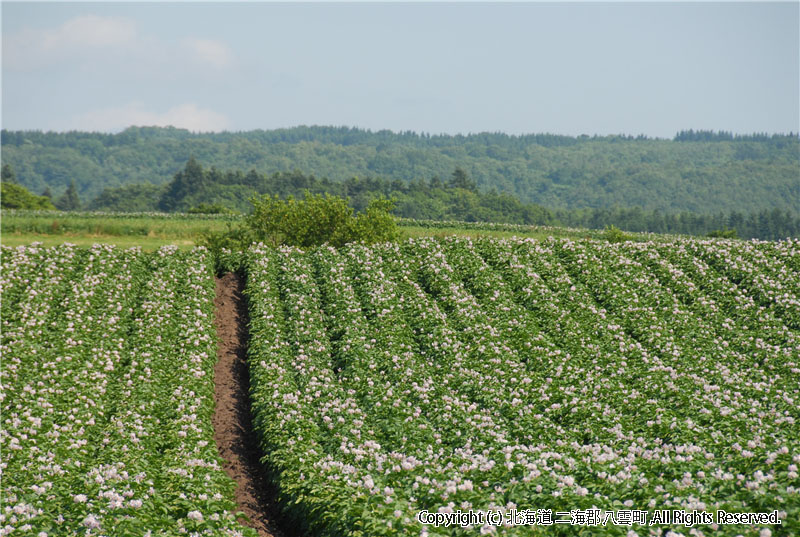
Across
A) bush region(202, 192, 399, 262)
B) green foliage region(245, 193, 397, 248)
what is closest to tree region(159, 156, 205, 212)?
bush region(202, 192, 399, 262)

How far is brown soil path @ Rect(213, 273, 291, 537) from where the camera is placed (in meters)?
12.4

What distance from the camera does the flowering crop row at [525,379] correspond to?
904 centimetres

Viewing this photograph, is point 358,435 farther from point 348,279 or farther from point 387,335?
point 348,279

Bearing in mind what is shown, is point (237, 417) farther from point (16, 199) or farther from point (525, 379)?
point (16, 199)

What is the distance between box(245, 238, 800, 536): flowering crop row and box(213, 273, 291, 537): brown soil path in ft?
2.09

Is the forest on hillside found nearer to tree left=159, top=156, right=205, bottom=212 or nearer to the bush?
tree left=159, top=156, right=205, bottom=212

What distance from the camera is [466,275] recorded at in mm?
23578

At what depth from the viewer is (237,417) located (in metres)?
16.2

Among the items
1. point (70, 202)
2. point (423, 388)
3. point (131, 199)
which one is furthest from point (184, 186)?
point (423, 388)

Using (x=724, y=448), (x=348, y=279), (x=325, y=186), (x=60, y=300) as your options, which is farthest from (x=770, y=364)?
(x=325, y=186)

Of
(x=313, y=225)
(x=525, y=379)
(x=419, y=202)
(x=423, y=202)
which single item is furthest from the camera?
(x=423, y=202)

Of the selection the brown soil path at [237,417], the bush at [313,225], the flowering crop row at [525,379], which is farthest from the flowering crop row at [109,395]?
the bush at [313,225]

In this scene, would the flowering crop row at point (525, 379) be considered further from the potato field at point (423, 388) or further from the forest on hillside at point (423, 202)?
the forest on hillside at point (423, 202)

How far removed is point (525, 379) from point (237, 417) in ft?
22.9
